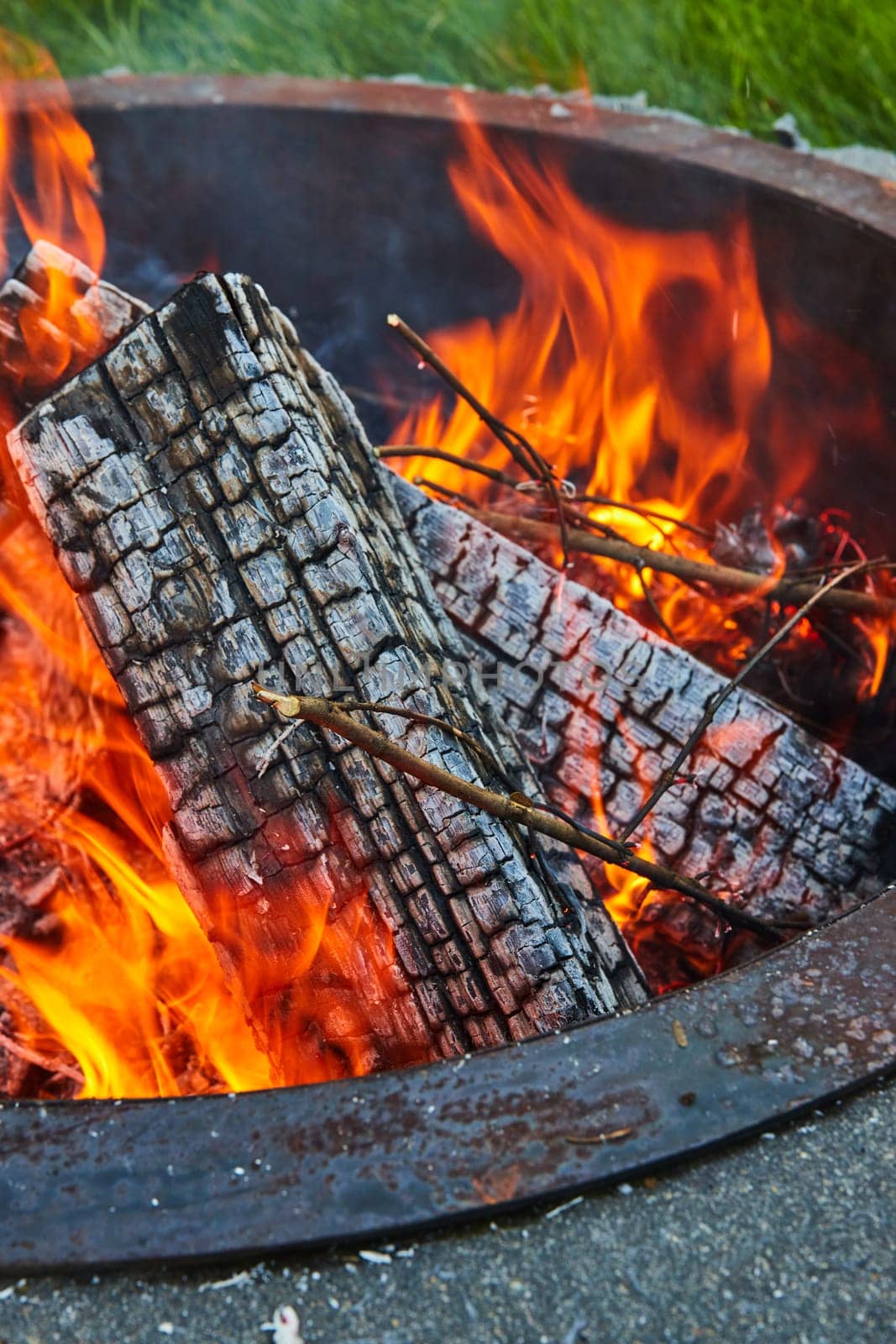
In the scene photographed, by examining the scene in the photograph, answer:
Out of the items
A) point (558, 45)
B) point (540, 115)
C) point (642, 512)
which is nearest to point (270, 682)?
point (642, 512)

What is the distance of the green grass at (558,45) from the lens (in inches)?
141

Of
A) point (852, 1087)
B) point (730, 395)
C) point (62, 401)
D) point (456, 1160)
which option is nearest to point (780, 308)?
point (730, 395)

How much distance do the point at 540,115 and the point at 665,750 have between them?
5.77 ft

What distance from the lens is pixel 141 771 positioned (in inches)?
83.0

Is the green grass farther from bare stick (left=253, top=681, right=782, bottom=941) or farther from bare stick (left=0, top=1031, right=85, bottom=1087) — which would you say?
bare stick (left=0, top=1031, right=85, bottom=1087)

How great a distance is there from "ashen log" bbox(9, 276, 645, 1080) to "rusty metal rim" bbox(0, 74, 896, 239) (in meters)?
1.43

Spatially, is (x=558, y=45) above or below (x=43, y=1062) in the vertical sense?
above

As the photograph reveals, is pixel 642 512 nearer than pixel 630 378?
Yes

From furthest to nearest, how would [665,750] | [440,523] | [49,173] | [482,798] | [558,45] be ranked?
[558,45]
[49,173]
[440,523]
[665,750]
[482,798]

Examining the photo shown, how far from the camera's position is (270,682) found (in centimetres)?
166

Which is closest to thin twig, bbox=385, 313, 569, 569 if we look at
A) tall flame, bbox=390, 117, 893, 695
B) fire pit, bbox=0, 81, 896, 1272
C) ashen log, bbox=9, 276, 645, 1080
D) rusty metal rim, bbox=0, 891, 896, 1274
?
fire pit, bbox=0, 81, 896, 1272

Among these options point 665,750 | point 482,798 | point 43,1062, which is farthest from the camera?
point 665,750

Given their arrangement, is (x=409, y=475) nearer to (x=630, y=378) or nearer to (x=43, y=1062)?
(x=630, y=378)

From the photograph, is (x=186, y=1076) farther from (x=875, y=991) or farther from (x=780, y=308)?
(x=780, y=308)
